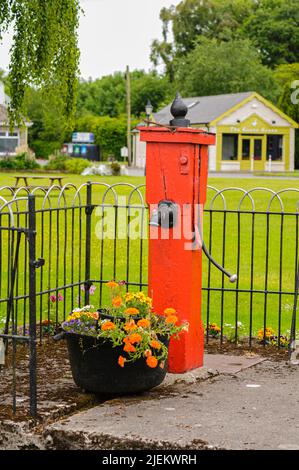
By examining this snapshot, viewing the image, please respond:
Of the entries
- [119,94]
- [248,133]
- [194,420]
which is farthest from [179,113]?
[119,94]

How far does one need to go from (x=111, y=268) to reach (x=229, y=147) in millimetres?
43890

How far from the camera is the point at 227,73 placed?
66062 millimetres

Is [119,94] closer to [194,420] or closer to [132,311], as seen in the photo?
[132,311]

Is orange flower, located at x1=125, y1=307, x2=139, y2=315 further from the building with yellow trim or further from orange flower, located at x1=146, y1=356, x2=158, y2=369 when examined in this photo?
the building with yellow trim

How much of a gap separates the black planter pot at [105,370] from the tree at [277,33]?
7403cm

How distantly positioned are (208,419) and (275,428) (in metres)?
0.41

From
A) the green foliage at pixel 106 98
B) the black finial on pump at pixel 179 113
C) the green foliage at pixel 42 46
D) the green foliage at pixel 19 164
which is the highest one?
the green foliage at pixel 106 98

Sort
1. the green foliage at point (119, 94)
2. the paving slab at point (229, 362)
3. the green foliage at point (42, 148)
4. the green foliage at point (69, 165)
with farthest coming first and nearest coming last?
the green foliage at point (119, 94), the green foliage at point (42, 148), the green foliage at point (69, 165), the paving slab at point (229, 362)

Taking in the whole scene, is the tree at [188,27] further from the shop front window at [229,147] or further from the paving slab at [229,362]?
the paving slab at [229,362]

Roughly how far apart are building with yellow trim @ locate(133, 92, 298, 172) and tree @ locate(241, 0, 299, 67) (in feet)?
74.6

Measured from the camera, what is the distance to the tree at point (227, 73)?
65562 millimetres

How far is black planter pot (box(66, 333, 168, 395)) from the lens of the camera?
19.0ft

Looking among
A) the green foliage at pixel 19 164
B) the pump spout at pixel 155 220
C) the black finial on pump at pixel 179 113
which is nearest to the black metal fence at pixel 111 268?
the pump spout at pixel 155 220

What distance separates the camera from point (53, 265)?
13.5 meters
